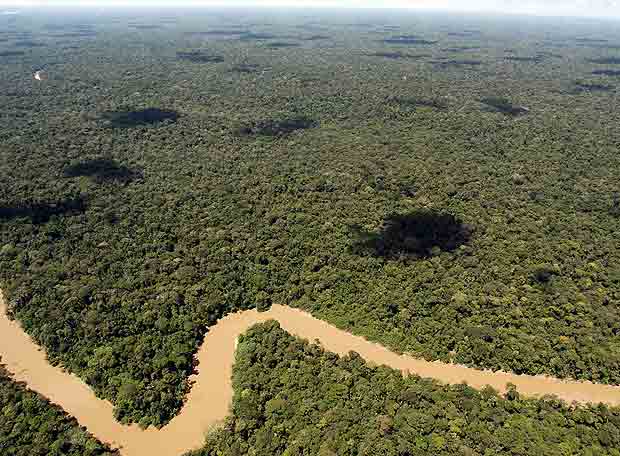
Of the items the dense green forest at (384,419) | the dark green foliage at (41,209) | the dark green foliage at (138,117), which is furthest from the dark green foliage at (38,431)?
the dark green foliage at (138,117)

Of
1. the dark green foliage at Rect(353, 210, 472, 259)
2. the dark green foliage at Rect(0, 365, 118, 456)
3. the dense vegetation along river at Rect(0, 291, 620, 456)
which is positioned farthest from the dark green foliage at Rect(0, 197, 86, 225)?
the dark green foliage at Rect(353, 210, 472, 259)

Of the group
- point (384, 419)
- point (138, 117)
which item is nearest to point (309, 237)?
point (384, 419)

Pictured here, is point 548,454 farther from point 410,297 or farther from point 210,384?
point 210,384

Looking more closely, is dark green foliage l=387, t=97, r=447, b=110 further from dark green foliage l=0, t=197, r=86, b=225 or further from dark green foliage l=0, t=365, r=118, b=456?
dark green foliage l=0, t=365, r=118, b=456

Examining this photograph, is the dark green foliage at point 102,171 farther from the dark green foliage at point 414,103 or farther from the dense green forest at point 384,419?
the dark green foliage at point 414,103

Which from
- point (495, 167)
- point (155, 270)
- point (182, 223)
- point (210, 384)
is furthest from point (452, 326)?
point (495, 167)

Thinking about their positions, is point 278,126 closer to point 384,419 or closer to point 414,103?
point 414,103
